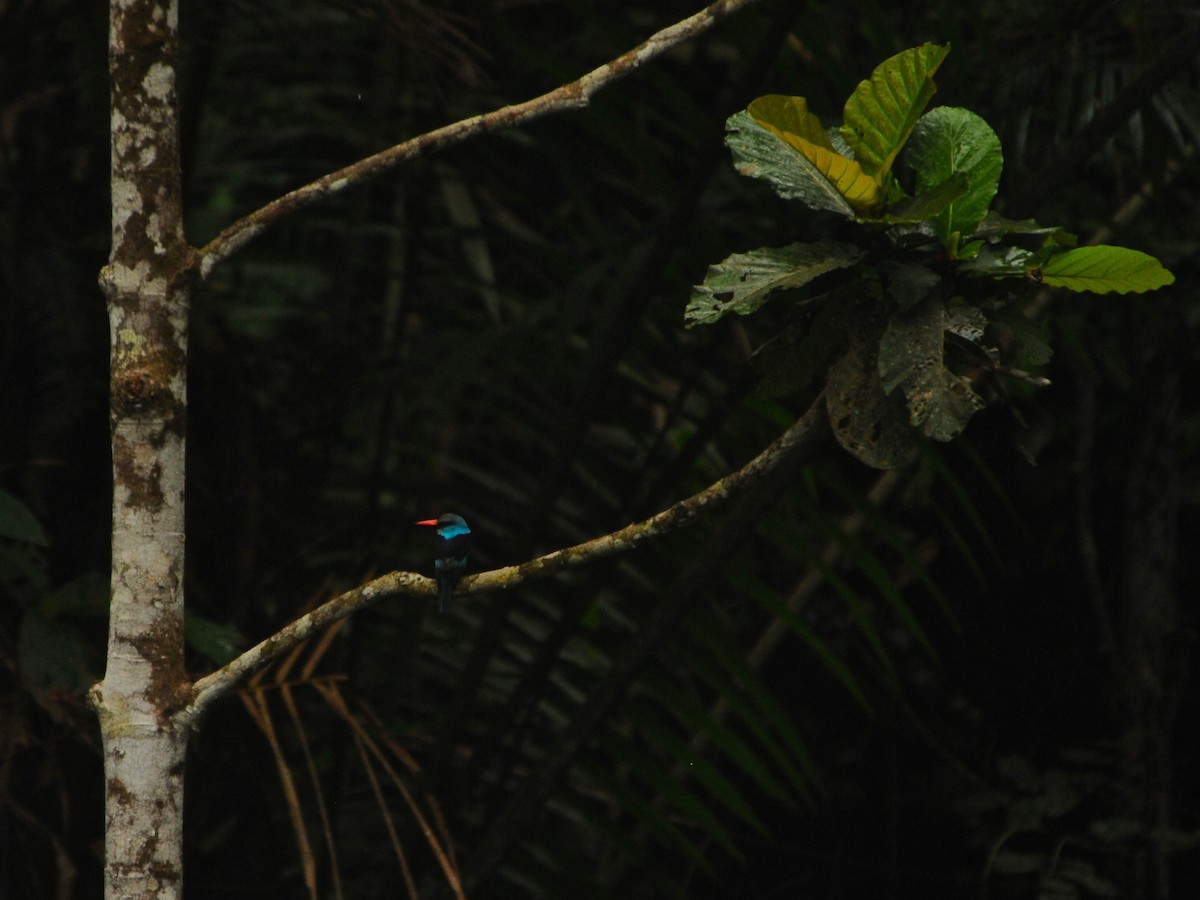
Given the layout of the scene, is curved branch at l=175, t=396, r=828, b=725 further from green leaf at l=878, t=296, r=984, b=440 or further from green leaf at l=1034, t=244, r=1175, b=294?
green leaf at l=1034, t=244, r=1175, b=294

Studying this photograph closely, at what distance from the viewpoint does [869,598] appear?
12.0 feet

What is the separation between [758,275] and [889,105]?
7.3 inches

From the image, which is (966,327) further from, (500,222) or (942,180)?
(500,222)

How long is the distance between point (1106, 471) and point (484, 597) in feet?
6.26

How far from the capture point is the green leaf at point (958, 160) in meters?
1.13

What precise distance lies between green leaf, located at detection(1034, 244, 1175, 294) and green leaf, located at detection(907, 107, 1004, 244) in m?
0.08

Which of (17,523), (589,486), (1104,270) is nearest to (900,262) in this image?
(1104,270)

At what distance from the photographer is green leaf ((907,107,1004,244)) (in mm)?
1127

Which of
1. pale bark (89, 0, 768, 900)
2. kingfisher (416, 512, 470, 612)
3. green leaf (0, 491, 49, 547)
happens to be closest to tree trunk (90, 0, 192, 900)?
pale bark (89, 0, 768, 900)

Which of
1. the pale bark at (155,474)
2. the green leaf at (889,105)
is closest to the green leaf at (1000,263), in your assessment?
the green leaf at (889,105)

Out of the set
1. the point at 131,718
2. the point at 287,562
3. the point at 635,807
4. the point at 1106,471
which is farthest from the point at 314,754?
the point at 1106,471

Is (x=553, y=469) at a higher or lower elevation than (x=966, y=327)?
lower

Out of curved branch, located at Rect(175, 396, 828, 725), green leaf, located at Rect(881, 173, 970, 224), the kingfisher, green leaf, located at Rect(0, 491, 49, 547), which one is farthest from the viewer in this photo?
green leaf, located at Rect(0, 491, 49, 547)

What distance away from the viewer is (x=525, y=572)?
121 cm
